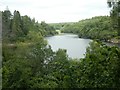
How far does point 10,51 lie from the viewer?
16141mm

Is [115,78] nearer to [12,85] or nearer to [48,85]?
[48,85]

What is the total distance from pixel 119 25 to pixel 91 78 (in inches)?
81.7

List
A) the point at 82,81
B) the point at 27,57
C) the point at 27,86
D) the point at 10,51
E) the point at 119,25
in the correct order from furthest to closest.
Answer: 1. the point at 10,51
2. the point at 27,57
3. the point at 27,86
4. the point at 82,81
5. the point at 119,25

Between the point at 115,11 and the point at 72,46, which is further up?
the point at 115,11

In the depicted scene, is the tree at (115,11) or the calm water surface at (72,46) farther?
the calm water surface at (72,46)

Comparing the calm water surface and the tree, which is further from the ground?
the tree

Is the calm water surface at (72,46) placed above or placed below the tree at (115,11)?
below

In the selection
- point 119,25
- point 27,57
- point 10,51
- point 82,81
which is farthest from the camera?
point 10,51

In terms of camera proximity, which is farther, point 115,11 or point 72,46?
point 72,46

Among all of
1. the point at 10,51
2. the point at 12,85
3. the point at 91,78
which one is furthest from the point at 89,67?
the point at 10,51

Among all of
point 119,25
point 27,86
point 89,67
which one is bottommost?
point 27,86

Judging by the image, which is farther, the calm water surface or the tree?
the calm water surface

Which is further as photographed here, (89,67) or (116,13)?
(89,67)

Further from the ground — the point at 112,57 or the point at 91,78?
the point at 112,57
